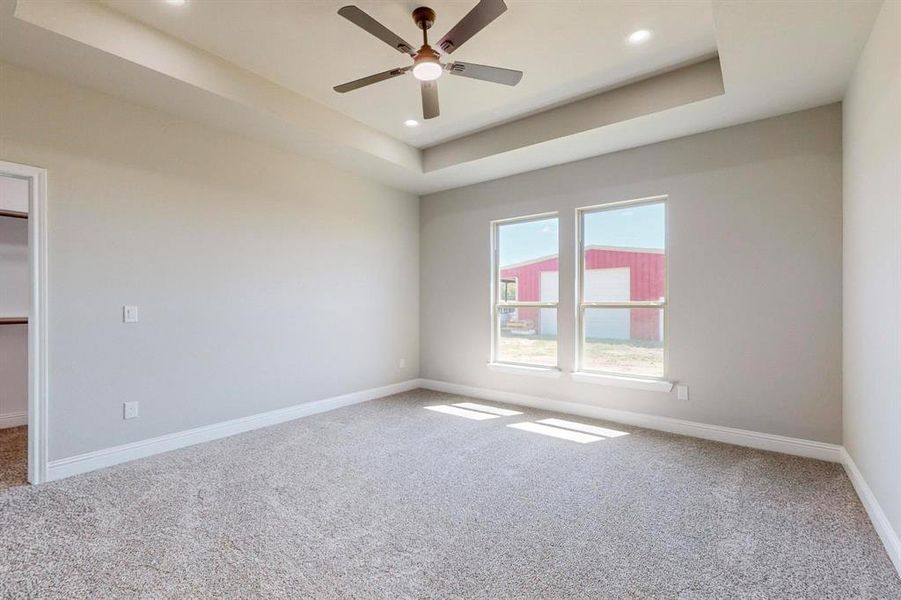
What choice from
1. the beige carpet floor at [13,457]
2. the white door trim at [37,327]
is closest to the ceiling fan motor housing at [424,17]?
the white door trim at [37,327]

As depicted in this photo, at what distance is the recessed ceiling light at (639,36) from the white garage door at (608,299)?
2039 mm

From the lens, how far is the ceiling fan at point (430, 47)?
6.88ft

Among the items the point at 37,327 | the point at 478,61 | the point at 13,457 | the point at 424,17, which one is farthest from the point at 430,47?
the point at 13,457

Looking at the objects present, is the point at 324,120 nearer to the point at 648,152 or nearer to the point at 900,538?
the point at 648,152

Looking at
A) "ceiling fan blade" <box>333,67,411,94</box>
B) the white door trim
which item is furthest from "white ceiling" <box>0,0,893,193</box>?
the white door trim

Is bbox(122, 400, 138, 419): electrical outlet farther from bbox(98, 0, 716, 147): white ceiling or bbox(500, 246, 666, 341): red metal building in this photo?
bbox(500, 246, 666, 341): red metal building

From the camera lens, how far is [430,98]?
2807mm

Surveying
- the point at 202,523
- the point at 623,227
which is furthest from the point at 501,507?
the point at 623,227

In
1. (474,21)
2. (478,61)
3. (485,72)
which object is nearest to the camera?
(474,21)

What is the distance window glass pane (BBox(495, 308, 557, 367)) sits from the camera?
472 centimetres

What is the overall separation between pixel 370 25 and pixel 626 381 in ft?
11.7

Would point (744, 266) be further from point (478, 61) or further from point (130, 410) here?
point (130, 410)

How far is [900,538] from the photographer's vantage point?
6.10 ft

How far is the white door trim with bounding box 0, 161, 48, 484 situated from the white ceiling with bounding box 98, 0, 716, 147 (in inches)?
51.7
